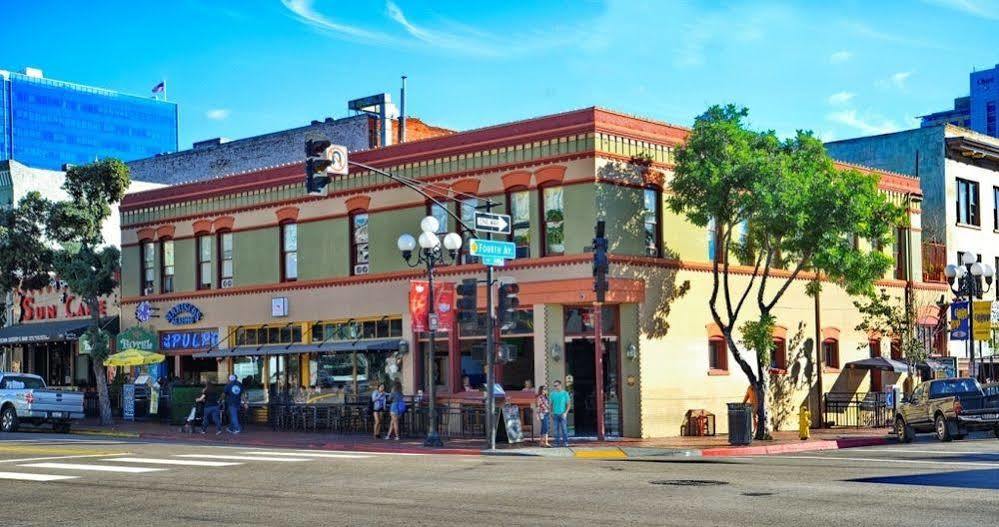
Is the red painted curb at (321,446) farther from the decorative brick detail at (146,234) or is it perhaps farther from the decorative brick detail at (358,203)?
the decorative brick detail at (146,234)

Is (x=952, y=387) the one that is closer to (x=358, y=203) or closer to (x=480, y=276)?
(x=480, y=276)

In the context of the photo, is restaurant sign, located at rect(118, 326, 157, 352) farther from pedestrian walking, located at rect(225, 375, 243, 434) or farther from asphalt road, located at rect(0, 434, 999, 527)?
asphalt road, located at rect(0, 434, 999, 527)

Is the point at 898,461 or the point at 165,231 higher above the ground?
the point at 165,231

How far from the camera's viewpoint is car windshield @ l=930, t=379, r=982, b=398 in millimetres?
30875

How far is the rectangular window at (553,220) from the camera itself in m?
32.3

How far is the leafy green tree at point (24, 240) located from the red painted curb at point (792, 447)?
25.7m

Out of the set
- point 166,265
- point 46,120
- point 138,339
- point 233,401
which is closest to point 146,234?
point 166,265

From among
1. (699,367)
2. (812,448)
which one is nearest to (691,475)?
(812,448)

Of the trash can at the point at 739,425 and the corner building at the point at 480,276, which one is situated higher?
the corner building at the point at 480,276

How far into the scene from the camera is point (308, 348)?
3803cm

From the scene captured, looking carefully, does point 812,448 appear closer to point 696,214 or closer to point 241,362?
point 696,214

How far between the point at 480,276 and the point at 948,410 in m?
12.5

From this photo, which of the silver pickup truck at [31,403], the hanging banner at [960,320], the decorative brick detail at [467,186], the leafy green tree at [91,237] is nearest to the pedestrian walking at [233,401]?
the silver pickup truck at [31,403]

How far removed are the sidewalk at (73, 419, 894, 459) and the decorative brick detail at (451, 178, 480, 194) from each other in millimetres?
6927
